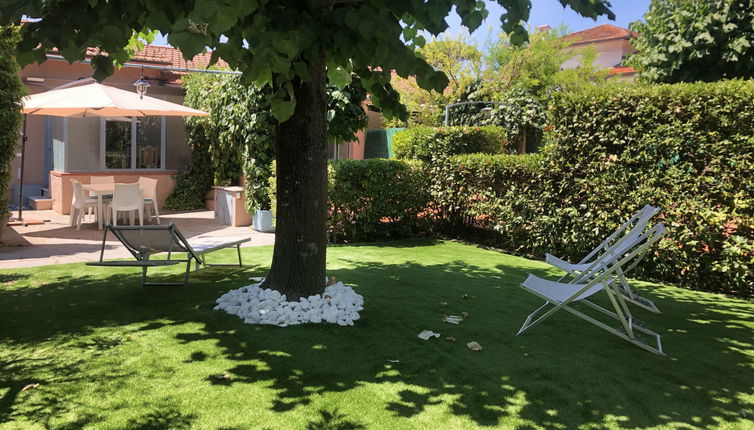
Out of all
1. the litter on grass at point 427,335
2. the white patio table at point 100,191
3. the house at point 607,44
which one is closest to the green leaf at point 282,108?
the litter on grass at point 427,335

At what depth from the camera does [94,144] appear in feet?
49.0

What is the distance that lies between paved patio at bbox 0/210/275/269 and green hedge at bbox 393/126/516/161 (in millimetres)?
4736

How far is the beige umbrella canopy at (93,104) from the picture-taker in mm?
10227

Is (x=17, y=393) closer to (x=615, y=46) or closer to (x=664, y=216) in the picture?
(x=664, y=216)

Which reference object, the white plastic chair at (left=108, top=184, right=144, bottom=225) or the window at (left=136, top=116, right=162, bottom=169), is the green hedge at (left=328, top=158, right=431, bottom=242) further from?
the window at (left=136, top=116, right=162, bottom=169)

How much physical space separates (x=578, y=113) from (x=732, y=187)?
2330 millimetres

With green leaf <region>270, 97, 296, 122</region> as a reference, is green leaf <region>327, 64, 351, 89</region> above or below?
above

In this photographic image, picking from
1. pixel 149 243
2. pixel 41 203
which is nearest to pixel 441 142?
pixel 149 243

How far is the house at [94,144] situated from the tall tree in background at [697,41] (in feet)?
35.7

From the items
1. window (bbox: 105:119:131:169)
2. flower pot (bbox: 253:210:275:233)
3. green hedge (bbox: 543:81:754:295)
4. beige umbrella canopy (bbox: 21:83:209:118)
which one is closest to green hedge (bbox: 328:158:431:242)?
flower pot (bbox: 253:210:275:233)

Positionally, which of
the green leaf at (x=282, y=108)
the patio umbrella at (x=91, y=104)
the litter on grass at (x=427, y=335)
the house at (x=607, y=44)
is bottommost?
the litter on grass at (x=427, y=335)

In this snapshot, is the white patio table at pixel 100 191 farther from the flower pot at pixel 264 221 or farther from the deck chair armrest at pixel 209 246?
the deck chair armrest at pixel 209 246

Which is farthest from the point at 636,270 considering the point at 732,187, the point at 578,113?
the point at 578,113

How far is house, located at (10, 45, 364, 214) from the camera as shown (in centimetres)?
1453
